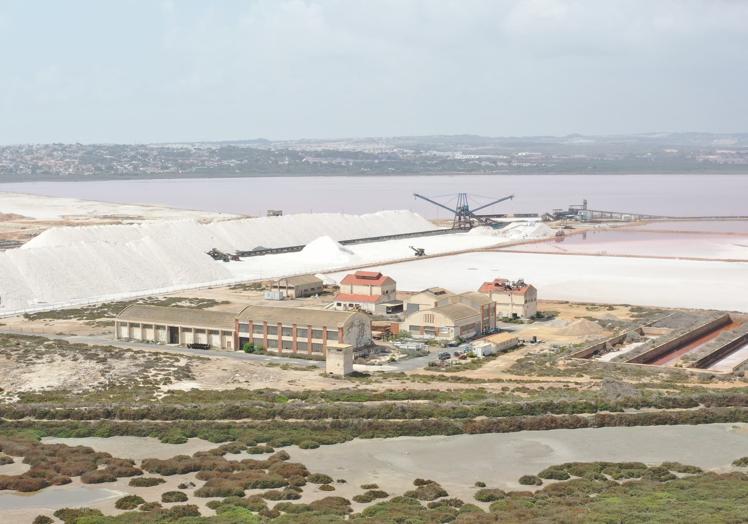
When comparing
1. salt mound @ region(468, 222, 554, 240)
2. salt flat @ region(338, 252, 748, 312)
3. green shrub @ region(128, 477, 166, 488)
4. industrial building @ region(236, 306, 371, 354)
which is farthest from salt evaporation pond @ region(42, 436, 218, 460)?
salt mound @ region(468, 222, 554, 240)

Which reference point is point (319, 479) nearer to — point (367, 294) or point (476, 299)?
point (476, 299)

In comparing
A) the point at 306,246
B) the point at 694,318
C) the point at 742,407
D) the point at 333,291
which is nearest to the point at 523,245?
the point at 306,246

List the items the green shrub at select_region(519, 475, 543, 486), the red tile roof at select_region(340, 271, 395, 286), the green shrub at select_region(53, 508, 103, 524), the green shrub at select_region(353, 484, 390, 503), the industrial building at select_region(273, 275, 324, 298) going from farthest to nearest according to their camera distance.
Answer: the industrial building at select_region(273, 275, 324, 298), the red tile roof at select_region(340, 271, 395, 286), the green shrub at select_region(519, 475, 543, 486), the green shrub at select_region(353, 484, 390, 503), the green shrub at select_region(53, 508, 103, 524)

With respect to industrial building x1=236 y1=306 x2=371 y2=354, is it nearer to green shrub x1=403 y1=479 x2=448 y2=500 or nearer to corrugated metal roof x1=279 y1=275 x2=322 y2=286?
corrugated metal roof x1=279 y1=275 x2=322 y2=286

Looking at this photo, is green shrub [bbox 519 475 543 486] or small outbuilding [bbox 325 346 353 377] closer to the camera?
green shrub [bbox 519 475 543 486]

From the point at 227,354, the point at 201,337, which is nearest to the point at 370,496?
the point at 227,354

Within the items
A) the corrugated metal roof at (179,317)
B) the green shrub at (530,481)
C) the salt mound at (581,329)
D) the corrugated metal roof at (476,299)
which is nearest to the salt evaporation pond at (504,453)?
the green shrub at (530,481)

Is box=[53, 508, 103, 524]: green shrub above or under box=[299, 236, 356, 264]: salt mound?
above
